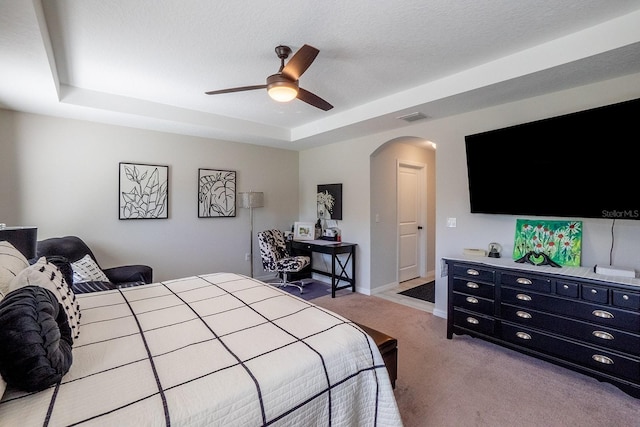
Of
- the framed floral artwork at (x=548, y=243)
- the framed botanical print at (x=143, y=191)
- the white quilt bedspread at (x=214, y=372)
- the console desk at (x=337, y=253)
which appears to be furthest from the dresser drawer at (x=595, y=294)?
the framed botanical print at (x=143, y=191)

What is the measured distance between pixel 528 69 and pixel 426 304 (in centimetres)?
289

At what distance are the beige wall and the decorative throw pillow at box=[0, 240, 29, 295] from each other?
2.26m

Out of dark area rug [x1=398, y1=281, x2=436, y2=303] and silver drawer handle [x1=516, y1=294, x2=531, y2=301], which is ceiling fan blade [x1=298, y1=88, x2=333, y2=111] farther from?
dark area rug [x1=398, y1=281, x2=436, y2=303]

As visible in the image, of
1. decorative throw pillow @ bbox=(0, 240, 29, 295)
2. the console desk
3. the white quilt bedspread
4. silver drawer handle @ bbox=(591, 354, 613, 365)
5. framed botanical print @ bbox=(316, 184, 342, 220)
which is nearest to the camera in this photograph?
the white quilt bedspread

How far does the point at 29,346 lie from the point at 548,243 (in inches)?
142

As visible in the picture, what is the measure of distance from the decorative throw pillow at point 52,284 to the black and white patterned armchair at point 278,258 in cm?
306

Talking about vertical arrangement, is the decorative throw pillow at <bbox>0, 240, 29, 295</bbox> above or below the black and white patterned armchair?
above

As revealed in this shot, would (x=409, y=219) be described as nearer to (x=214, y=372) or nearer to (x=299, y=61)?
(x=299, y=61)

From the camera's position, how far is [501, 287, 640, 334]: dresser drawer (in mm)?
2047

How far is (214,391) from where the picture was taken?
3.37 ft

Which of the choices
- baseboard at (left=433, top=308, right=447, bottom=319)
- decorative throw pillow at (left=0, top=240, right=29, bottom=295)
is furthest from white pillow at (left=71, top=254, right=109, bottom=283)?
baseboard at (left=433, top=308, right=447, bottom=319)

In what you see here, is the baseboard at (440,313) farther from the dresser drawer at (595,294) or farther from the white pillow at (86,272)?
the white pillow at (86,272)

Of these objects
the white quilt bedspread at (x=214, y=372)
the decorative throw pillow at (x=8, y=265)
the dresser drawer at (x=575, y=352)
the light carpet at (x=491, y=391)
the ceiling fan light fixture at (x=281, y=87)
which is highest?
the ceiling fan light fixture at (x=281, y=87)

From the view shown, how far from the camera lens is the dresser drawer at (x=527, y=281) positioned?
94.7 inches
